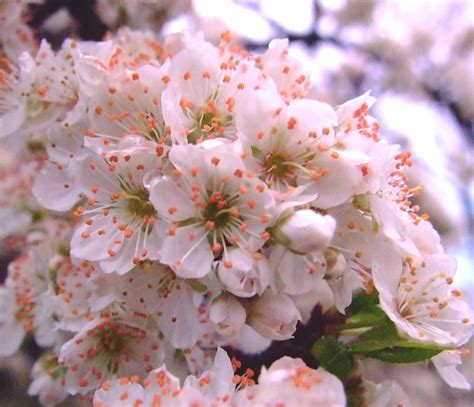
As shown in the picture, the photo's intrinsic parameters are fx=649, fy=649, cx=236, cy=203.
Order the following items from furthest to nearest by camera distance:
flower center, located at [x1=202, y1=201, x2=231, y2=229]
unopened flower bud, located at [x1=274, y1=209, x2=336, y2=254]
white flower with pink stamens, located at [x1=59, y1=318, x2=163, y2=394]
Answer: white flower with pink stamens, located at [x1=59, y1=318, x2=163, y2=394] → flower center, located at [x1=202, y1=201, x2=231, y2=229] → unopened flower bud, located at [x1=274, y1=209, x2=336, y2=254]

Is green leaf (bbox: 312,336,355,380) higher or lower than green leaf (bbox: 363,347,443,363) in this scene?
lower

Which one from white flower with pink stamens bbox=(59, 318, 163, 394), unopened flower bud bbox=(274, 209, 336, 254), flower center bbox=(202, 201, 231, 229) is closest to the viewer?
unopened flower bud bbox=(274, 209, 336, 254)

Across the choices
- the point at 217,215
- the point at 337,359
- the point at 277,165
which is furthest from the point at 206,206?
the point at 337,359

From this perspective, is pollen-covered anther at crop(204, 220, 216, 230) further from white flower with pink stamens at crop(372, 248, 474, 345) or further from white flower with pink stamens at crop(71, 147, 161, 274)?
white flower with pink stamens at crop(372, 248, 474, 345)

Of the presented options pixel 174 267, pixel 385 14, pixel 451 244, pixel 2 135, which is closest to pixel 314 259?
pixel 174 267

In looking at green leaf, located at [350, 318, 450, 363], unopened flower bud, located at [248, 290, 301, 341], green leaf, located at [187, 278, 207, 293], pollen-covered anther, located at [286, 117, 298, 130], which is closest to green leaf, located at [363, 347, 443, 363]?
green leaf, located at [350, 318, 450, 363]
